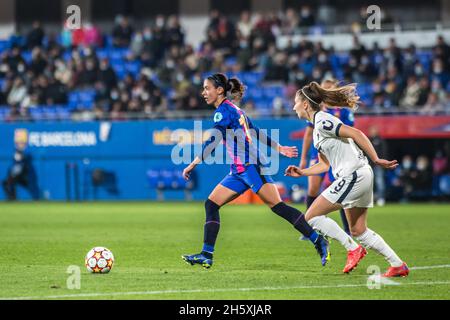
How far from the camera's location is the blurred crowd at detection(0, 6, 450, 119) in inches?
1126

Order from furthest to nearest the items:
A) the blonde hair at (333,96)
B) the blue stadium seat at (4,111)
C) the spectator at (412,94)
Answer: the blue stadium seat at (4,111), the spectator at (412,94), the blonde hair at (333,96)

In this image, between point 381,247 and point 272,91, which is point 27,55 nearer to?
point 272,91

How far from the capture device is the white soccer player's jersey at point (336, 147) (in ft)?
34.2

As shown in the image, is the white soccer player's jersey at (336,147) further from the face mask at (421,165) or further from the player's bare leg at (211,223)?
the face mask at (421,165)

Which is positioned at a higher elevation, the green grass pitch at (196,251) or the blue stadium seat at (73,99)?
the blue stadium seat at (73,99)

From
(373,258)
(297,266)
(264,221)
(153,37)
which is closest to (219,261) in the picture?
(297,266)

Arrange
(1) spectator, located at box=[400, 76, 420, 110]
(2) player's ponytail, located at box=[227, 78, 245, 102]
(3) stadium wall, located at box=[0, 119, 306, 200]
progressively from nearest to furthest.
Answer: (2) player's ponytail, located at box=[227, 78, 245, 102], (1) spectator, located at box=[400, 76, 420, 110], (3) stadium wall, located at box=[0, 119, 306, 200]

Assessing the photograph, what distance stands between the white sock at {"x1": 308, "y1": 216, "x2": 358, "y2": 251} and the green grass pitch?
0.35 metres

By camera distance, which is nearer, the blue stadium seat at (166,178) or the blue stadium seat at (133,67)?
the blue stadium seat at (166,178)

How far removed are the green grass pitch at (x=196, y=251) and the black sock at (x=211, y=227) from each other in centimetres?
28

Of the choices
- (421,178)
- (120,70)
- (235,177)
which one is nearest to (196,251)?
(235,177)

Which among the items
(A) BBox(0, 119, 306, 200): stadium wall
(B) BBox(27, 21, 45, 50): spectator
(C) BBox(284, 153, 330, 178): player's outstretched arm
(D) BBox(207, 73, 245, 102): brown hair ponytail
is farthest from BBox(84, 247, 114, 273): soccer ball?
(B) BBox(27, 21, 45, 50): spectator

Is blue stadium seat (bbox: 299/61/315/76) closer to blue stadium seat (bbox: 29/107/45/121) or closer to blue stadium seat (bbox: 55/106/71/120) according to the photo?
blue stadium seat (bbox: 55/106/71/120)

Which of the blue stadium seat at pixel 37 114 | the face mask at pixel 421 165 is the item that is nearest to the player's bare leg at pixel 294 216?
the face mask at pixel 421 165
